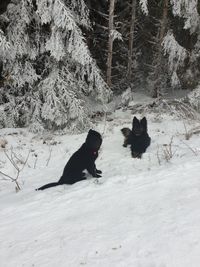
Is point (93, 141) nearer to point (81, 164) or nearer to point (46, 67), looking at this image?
point (81, 164)

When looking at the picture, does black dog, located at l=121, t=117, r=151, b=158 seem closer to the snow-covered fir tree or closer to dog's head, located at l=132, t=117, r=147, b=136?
dog's head, located at l=132, t=117, r=147, b=136

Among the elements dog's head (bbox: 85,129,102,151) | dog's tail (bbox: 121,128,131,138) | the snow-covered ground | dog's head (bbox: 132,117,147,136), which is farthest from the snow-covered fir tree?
dog's head (bbox: 85,129,102,151)

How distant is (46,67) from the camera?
43.3 feet

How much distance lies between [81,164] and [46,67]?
21.0ft

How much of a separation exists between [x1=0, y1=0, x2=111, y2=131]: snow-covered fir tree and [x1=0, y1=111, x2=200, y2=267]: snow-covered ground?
363 centimetres

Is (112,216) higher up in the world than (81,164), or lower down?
lower down

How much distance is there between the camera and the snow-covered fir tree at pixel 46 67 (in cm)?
1204

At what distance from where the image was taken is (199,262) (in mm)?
4215

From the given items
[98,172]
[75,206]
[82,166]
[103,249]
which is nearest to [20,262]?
[103,249]

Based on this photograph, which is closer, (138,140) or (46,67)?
(138,140)

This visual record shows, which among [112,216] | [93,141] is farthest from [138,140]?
[112,216]

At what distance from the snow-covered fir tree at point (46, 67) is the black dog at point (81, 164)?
4687 mm

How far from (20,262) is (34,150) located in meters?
6.59

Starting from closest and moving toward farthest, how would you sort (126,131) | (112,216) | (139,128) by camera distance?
(112,216), (139,128), (126,131)
